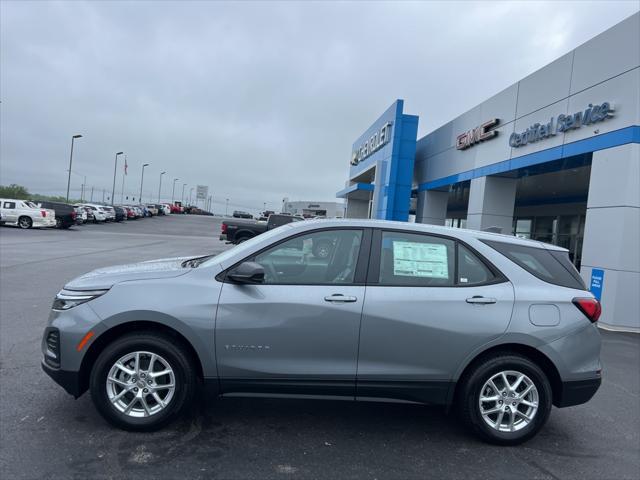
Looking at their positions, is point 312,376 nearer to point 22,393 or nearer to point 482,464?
point 482,464

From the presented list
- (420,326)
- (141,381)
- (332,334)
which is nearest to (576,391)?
(420,326)

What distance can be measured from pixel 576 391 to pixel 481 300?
108cm

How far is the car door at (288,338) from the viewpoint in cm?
363

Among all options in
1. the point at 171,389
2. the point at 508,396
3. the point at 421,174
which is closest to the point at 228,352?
the point at 171,389

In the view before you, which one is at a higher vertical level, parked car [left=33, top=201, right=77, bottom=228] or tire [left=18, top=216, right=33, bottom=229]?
parked car [left=33, top=201, right=77, bottom=228]

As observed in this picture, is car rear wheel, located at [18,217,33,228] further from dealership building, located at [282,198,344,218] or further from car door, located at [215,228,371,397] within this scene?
dealership building, located at [282,198,344,218]

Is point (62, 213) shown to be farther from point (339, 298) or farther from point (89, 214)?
point (339, 298)

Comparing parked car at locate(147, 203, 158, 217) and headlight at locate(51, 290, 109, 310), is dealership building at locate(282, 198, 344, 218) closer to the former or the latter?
parked car at locate(147, 203, 158, 217)

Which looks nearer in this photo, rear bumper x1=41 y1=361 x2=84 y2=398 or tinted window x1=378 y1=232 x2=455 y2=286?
rear bumper x1=41 y1=361 x2=84 y2=398

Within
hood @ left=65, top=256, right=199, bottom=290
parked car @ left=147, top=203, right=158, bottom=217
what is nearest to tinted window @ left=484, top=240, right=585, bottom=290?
hood @ left=65, top=256, right=199, bottom=290

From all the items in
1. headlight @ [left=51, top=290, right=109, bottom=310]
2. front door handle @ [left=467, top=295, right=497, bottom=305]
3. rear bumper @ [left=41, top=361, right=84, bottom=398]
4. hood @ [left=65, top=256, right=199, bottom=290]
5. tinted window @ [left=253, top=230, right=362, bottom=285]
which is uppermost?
→ tinted window @ [left=253, top=230, right=362, bottom=285]

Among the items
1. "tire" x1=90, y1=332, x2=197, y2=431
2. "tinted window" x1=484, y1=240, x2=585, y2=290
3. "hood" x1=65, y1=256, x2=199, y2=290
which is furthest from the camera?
"tinted window" x1=484, y1=240, x2=585, y2=290

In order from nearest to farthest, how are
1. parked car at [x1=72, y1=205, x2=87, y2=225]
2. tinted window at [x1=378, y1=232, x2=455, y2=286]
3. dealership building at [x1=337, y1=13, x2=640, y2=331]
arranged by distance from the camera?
tinted window at [x1=378, y1=232, x2=455, y2=286], dealership building at [x1=337, y1=13, x2=640, y2=331], parked car at [x1=72, y1=205, x2=87, y2=225]

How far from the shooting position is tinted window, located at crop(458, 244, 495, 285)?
12.8 feet
